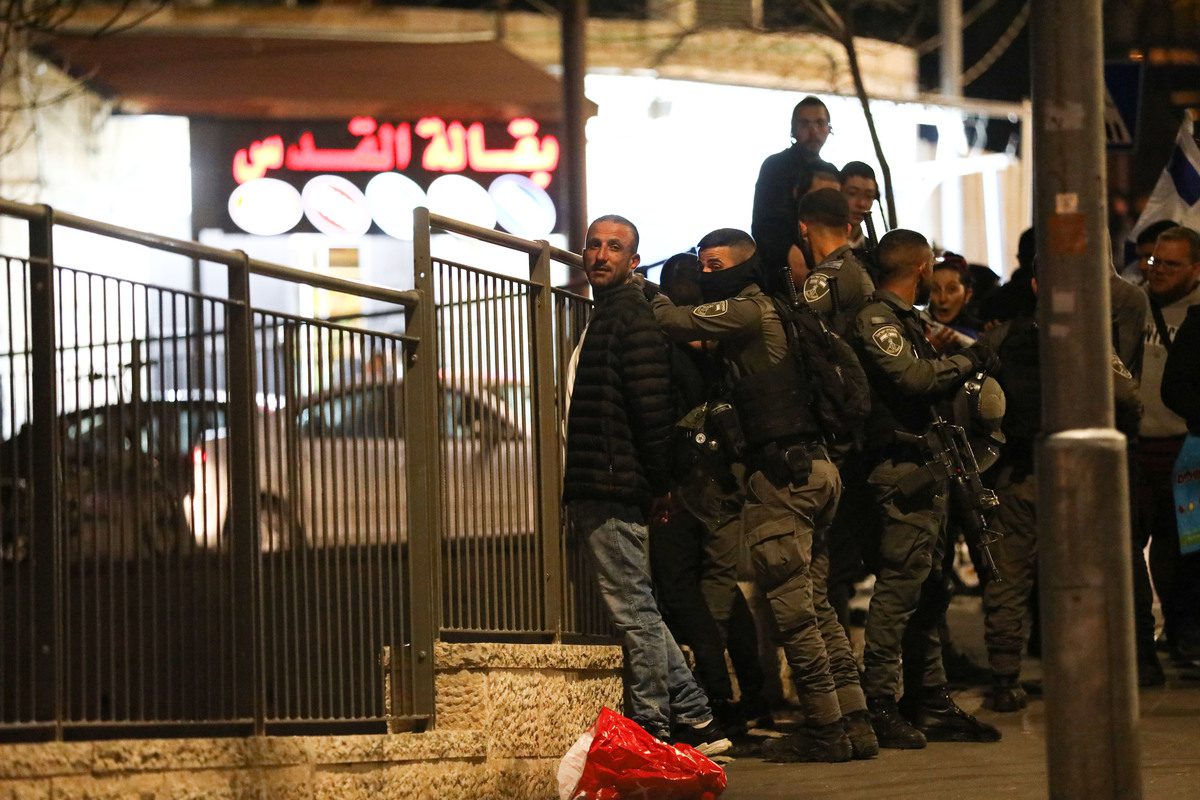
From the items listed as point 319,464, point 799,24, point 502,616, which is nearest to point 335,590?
point 319,464

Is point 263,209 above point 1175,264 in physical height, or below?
above

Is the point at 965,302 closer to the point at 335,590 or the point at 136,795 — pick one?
the point at 335,590

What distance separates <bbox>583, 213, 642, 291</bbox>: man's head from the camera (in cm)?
735

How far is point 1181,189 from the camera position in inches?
463

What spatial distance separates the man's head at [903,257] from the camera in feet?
25.7

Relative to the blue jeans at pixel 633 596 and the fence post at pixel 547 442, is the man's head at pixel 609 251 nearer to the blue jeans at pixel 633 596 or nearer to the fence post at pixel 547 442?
the fence post at pixel 547 442

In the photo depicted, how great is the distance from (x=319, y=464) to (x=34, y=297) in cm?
139

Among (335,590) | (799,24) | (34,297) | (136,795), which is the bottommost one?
(136,795)

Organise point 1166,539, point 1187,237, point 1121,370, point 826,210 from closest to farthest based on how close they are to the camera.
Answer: point 826,210 → point 1121,370 → point 1187,237 → point 1166,539

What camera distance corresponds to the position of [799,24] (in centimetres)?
2450

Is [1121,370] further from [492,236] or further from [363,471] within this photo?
[363,471]

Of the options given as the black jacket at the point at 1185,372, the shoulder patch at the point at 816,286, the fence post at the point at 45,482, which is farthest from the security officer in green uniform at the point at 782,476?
the black jacket at the point at 1185,372

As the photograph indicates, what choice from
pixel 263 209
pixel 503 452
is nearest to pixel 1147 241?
pixel 503 452

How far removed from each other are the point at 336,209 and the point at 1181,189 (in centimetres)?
1128
